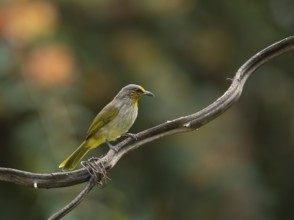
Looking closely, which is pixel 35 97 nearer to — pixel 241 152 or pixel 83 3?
pixel 83 3

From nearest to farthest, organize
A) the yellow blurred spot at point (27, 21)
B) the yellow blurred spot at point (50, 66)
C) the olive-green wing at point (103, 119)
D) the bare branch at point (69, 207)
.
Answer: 1. the bare branch at point (69, 207)
2. the olive-green wing at point (103, 119)
3. the yellow blurred spot at point (50, 66)
4. the yellow blurred spot at point (27, 21)

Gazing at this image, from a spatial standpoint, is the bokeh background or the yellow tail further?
the bokeh background

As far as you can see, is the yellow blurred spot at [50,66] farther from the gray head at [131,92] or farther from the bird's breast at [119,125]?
the bird's breast at [119,125]

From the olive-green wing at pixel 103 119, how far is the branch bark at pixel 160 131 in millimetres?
1444

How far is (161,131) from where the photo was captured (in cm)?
227

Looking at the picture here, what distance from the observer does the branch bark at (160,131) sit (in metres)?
2.04

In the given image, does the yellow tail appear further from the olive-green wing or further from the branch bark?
the branch bark

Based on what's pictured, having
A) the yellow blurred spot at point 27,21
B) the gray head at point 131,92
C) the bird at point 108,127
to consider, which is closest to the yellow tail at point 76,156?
the bird at point 108,127

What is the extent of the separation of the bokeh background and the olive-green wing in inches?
46.0

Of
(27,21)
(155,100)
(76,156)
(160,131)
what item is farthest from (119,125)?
(155,100)

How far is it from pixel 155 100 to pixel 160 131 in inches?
186

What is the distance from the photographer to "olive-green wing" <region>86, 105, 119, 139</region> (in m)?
3.78

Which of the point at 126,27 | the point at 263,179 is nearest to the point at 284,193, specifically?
the point at 263,179

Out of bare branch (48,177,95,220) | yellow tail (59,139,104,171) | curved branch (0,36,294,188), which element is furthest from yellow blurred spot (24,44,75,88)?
bare branch (48,177,95,220)
